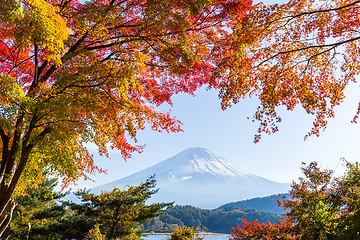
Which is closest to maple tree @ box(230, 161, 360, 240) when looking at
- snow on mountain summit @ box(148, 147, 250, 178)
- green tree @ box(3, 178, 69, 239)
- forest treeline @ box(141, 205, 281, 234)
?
green tree @ box(3, 178, 69, 239)

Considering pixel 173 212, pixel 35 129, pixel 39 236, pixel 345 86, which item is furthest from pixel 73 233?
pixel 173 212

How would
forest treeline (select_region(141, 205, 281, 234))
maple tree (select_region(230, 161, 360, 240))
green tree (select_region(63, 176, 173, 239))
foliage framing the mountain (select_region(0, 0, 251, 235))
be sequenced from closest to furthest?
1. foliage framing the mountain (select_region(0, 0, 251, 235))
2. maple tree (select_region(230, 161, 360, 240))
3. green tree (select_region(63, 176, 173, 239))
4. forest treeline (select_region(141, 205, 281, 234))

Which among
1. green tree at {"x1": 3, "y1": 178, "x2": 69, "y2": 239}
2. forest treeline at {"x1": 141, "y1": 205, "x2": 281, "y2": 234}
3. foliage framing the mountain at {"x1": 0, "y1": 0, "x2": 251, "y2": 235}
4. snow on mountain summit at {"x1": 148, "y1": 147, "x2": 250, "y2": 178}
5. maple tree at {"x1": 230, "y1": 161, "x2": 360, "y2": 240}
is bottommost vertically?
forest treeline at {"x1": 141, "y1": 205, "x2": 281, "y2": 234}

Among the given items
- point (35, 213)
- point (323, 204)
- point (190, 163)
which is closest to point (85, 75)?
point (323, 204)

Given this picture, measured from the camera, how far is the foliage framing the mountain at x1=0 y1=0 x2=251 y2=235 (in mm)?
3586

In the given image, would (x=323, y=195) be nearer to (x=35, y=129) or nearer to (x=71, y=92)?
(x=71, y=92)

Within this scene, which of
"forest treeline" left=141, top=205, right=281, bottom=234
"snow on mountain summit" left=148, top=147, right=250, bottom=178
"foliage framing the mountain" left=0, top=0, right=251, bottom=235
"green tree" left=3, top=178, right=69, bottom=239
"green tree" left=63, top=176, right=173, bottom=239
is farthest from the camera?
"snow on mountain summit" left=148, top=147, right=250, bottom=178

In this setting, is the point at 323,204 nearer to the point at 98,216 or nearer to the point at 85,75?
the point at 85,75

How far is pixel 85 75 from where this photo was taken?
3926 mm

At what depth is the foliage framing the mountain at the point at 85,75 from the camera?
11.8ft

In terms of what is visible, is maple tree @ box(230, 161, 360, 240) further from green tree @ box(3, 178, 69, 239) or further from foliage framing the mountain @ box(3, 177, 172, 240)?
green tree @ box(3, 178, 69, 239)

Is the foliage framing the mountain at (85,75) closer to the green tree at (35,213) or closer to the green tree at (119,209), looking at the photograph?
the green tree at (119,209)

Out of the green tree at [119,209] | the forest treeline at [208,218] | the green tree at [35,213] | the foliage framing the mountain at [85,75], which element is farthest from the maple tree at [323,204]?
the forest treeline at [208,218]

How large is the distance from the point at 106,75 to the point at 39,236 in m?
11.1
